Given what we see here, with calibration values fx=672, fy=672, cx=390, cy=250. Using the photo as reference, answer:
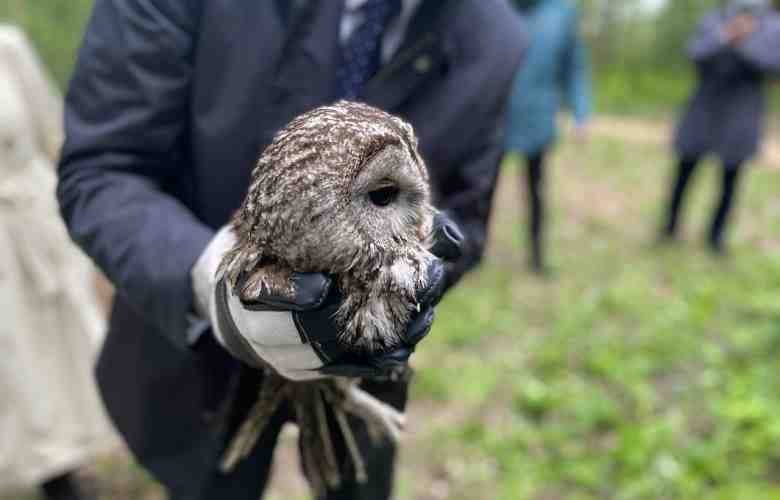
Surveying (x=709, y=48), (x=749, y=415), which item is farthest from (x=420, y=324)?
(x=709, y=48)

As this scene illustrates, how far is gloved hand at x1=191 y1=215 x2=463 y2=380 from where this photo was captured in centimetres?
96

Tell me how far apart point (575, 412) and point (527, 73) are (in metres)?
2.42

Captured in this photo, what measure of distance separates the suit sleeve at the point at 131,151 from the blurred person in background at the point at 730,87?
14.9 feet

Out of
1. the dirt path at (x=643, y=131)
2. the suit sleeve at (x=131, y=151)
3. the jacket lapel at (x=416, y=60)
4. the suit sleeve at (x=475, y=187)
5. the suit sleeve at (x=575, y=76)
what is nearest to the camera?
the suit sleeve at (x=131, y=151)

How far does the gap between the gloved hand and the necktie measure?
463 mm

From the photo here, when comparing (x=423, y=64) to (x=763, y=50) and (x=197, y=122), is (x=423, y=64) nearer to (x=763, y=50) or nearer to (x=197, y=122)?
(x=197, y=122)

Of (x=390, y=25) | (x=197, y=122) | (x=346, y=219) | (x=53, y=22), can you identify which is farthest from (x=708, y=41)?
(x=346, y=219)

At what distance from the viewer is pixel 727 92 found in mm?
4930

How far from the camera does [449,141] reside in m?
1.49

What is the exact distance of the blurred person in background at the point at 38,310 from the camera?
241 cm

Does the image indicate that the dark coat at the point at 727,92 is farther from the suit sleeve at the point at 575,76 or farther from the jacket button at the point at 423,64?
the jacket button at the point at 423,64

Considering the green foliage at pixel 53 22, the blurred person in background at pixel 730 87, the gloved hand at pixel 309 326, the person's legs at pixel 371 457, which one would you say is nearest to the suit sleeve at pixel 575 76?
the blurred person in background at pixel 730 87

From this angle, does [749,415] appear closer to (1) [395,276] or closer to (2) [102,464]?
(1) [395,276]

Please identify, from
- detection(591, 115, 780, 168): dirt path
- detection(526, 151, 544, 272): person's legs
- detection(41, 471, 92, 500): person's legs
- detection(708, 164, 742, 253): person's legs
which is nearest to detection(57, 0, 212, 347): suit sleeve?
detection(41, 471, 92, 500): person's legs
